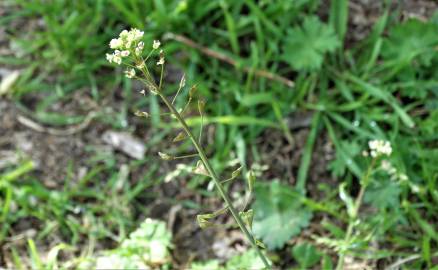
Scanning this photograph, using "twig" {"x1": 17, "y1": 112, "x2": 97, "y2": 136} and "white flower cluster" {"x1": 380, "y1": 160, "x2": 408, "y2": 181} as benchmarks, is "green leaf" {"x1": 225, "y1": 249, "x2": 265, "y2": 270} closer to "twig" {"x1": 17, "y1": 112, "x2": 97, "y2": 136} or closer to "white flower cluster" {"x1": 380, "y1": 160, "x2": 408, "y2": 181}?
"white flower cluster" {"x1": 380, "y1": 160, "x2": 408, "y2": 181}

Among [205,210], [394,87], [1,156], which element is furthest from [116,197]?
[394,87]

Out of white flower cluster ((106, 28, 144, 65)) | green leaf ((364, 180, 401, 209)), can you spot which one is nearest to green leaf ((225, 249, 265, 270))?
green leaf ((364, 180, 401, 209))

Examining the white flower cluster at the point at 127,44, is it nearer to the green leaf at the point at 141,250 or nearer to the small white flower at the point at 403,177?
the green leaf at the point at 141,250

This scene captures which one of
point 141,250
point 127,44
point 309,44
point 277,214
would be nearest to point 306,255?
point 277,214

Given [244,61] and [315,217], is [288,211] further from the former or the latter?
[244,61]

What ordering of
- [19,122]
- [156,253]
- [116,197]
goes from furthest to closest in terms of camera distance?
1. [19,122]
2. [116,197]
3. [156,253]

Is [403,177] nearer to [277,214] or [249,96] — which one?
[277,214]
